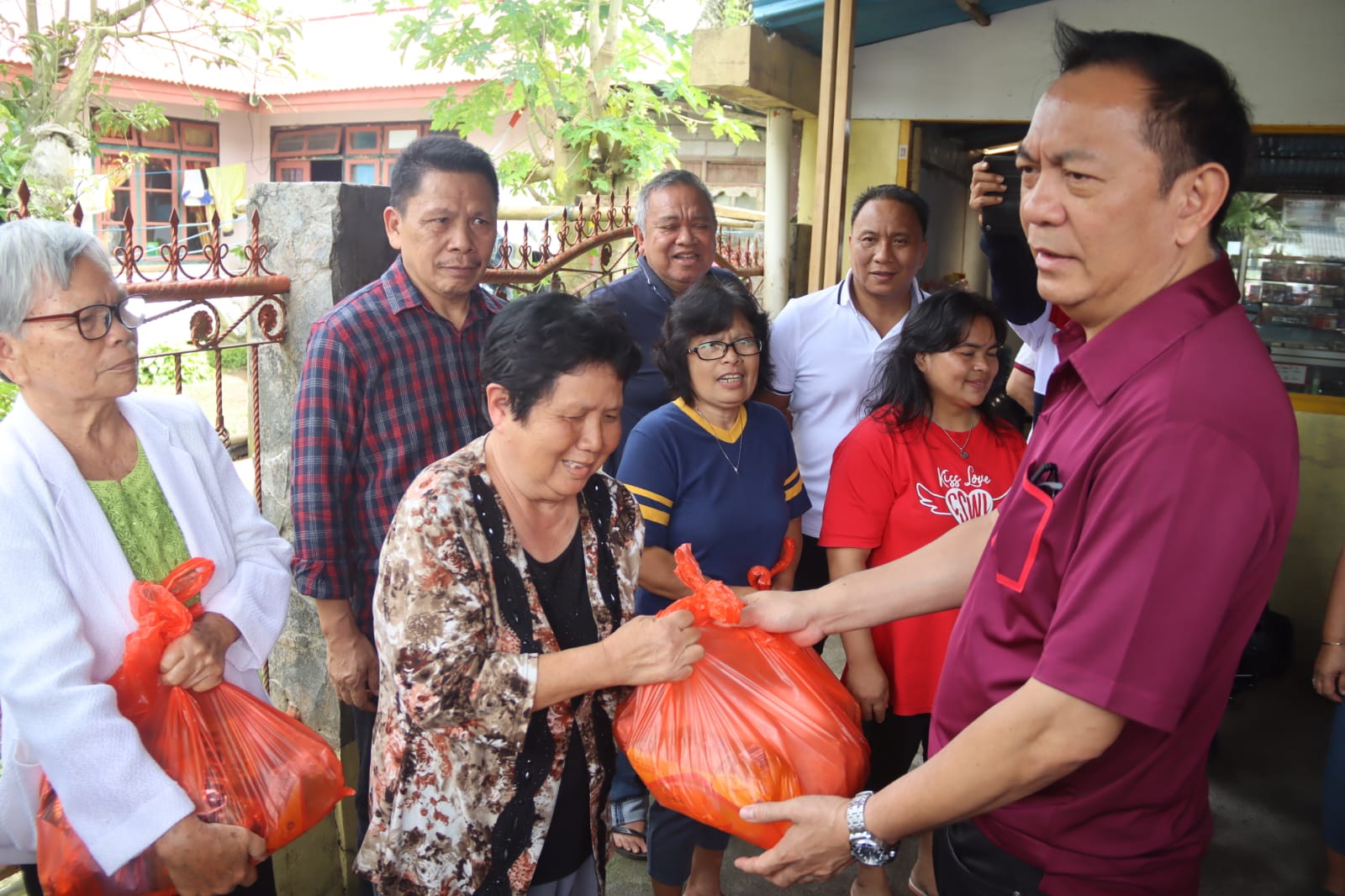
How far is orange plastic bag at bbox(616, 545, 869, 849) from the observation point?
5.73ft

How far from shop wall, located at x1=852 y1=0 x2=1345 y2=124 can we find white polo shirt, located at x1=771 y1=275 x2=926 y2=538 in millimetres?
2914

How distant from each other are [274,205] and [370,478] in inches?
37.1

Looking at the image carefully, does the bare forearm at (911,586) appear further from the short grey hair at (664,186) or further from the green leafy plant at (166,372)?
the green leafy plant at (166,372)

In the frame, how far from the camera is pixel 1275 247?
215 inches

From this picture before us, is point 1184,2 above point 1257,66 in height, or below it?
above

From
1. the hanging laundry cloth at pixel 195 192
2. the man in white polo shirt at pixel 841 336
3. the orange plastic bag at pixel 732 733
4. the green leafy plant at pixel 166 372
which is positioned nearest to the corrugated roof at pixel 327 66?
the hanging laundry cloth at pixel 195 192

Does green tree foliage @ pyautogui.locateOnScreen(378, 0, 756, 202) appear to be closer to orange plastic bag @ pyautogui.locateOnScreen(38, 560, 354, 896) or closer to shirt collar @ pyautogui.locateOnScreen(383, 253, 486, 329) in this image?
shirt collar @ pyautogui.locateOnScreen(383, 253, 486, 329)

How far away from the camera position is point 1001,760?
135 cm

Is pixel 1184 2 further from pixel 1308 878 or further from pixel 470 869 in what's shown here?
pixel 470 869

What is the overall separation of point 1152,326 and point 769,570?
159cm

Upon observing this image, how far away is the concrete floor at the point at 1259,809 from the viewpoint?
313 centimetres

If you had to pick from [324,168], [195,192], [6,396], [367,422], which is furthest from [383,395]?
[324,168]

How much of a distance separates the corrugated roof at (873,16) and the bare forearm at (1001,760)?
4788 mm

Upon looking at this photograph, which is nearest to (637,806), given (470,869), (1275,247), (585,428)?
(470,869)
